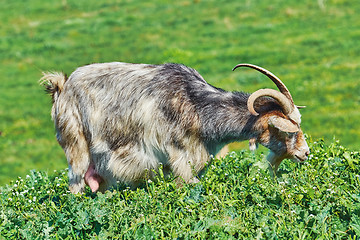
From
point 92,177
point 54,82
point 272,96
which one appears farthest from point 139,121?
point 272,96

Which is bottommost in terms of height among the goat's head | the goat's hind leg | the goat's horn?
the goat's hind leg

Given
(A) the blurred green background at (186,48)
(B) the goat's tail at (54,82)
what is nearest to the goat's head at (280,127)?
(B) the goat's tail at (54,82)

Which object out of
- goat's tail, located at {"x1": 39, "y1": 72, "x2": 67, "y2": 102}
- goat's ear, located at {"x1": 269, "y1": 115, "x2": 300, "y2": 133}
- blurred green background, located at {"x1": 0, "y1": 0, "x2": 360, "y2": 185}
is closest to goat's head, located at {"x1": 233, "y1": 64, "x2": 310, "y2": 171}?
goat's ear, located at {"x1": 269, "y1": 115, "x2": 300, "y2": 133}

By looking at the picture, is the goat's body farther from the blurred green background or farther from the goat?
the blurred green background

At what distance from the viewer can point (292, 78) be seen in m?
16.3

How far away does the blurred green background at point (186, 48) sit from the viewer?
571 inches

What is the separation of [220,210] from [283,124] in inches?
51.6

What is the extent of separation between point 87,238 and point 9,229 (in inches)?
33.9

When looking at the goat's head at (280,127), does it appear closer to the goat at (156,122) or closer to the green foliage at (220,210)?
the goat at (156,122)

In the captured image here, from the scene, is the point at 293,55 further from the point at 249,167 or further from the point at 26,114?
the point at 249,167

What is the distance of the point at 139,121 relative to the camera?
6691mm

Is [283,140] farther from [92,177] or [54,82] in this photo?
[54,82]

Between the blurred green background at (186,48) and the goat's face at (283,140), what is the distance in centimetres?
592

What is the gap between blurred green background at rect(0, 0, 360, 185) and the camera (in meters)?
14.5
